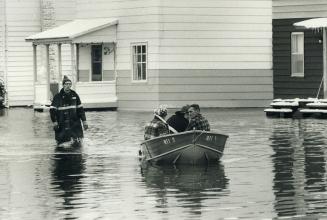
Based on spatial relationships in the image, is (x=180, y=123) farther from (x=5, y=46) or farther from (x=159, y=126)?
(x=5, y=46)

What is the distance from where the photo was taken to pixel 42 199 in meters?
17.9

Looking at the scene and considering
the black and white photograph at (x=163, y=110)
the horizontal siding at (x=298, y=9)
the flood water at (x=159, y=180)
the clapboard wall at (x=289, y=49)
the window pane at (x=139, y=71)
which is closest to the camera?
the flood water at (x=159, y=180)

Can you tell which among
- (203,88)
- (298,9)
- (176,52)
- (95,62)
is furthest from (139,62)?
(298,9)

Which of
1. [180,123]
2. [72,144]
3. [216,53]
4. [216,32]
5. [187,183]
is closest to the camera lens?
[187,183]

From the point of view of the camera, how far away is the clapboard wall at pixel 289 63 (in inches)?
1767

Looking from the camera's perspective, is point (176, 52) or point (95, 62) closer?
point (176, 52)

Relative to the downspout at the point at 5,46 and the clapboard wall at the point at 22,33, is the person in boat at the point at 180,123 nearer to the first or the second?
the clapboard wall at the point at 22,33

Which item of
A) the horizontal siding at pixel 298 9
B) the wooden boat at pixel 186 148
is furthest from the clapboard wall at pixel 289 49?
the wooden boat at pixel 186 148

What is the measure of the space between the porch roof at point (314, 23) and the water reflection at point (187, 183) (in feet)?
61.2

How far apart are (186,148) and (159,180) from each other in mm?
2336

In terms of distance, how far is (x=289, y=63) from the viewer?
152 feet

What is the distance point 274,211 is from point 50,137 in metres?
17.2

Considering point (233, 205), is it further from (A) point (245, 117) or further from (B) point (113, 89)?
(B) point (113, 89)

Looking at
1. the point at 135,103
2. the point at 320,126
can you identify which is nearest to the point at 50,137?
the point at 320,126
